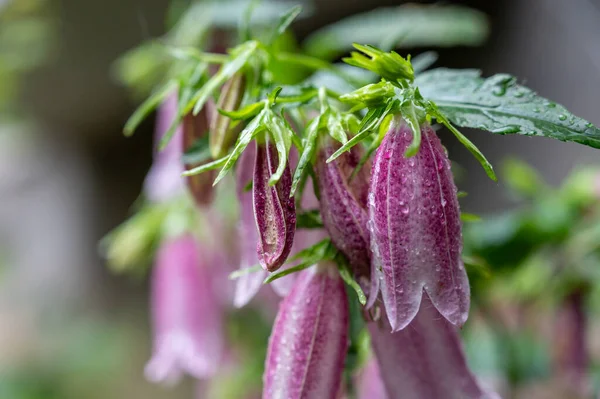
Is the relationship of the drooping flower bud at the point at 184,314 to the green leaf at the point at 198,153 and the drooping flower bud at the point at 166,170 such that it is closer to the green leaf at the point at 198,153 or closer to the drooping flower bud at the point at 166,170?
the drooping flower bud at the point at 166,170

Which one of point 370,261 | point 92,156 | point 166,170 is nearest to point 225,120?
point 370,261

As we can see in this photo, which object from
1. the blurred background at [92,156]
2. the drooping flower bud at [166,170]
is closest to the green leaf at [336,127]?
the drooping flower bud at [166,170]

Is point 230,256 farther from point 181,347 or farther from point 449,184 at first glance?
point 449,184

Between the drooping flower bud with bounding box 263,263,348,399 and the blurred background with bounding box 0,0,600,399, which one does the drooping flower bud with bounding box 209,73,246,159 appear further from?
the blurred background with bounding box 0,0,600,399

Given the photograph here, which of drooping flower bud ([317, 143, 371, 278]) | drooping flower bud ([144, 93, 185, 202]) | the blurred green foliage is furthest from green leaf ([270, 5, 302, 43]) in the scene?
the blurred green foliage

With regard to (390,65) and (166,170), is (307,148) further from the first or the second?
(166,170)

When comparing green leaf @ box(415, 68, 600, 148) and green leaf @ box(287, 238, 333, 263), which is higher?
green leaf @ box(415, 68, 600, 148)

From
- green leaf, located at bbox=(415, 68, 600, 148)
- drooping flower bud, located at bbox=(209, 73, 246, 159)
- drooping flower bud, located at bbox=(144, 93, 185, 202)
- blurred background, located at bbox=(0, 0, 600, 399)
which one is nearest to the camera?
green leaf, located at bbox=(415, 68, 600, 148)
